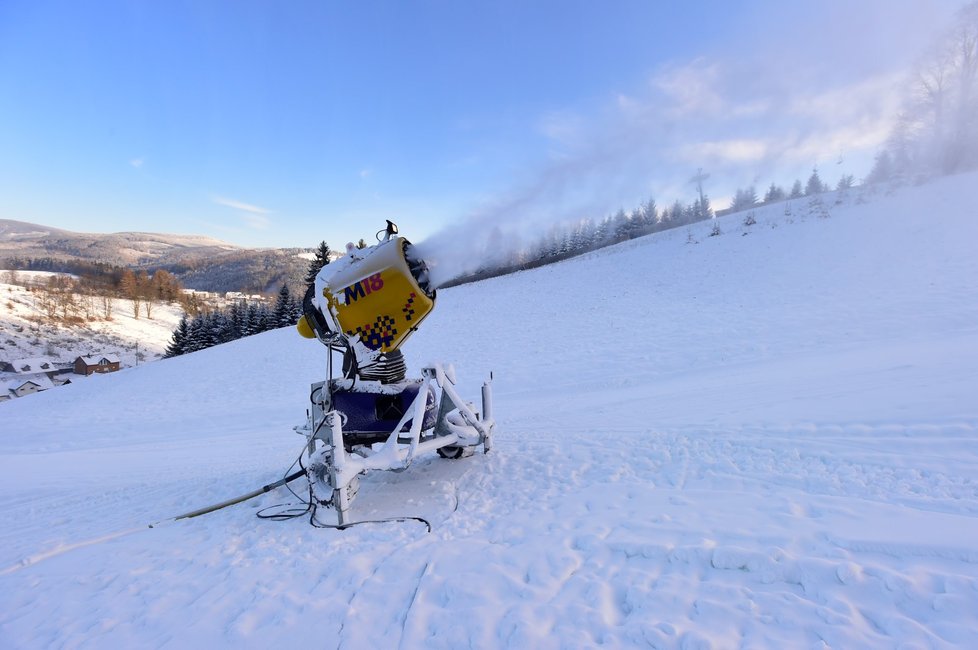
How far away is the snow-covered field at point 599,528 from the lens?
294 centimetres

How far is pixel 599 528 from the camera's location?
410cm

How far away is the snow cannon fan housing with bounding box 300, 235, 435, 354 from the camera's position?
17.5 ft

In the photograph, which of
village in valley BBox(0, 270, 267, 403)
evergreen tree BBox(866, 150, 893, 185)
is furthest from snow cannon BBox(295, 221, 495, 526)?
village in valley BBox(0, 270, 267, 403)

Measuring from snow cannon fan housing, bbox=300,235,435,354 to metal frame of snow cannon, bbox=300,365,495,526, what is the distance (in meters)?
0.72

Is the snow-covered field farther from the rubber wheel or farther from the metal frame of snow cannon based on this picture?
the metal frame of snow cannon

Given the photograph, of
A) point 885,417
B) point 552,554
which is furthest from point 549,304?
point 552,554

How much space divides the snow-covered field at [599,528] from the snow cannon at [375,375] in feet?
1.95

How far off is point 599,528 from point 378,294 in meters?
3.49

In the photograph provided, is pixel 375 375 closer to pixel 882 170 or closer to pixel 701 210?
pixel 882 170

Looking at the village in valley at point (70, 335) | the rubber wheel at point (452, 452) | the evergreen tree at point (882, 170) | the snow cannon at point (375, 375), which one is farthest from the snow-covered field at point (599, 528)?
the village in valley at point (70, 335)

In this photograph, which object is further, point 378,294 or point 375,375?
point 375,375

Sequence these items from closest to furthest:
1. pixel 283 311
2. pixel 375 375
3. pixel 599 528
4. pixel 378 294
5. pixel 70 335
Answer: pixel 599 528, pixel 378 294, pixel 375 375, pixel 283 311, pixel 70 335

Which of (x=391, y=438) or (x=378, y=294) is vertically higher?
(x=378, y=294)

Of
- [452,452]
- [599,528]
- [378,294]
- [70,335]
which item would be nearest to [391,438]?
[452,452]
